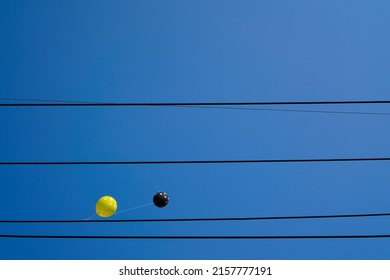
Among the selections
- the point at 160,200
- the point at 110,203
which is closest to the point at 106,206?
the point at 110,203

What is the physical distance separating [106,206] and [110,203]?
1cm

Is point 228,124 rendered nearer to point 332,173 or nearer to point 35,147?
point 332,173

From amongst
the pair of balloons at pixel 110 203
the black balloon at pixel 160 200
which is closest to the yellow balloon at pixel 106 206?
the pair of balloons at pixel 110 203

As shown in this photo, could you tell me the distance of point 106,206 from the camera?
1002 mm

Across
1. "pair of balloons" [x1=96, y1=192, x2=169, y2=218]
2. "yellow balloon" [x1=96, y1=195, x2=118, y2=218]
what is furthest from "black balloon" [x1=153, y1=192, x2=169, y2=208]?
"yellow balloon" [x1=96, y1=195, x2=118, y2=218]

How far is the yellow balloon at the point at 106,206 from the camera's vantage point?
1002 millimetres

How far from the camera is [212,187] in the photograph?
1.07m

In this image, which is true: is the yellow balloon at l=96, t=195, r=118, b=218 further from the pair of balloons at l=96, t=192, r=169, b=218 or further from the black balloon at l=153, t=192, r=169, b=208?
the black balloon at l=153, t=192, r=169, b=208

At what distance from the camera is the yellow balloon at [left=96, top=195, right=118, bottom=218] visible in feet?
3.29

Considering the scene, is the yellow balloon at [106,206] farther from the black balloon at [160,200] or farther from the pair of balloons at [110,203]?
the black balloon at [160,200]

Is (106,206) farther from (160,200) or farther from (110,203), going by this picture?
(160,200)

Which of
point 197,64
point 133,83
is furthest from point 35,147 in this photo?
point 197,64

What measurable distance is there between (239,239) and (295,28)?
662 millimetres

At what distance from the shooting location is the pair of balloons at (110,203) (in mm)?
1003
